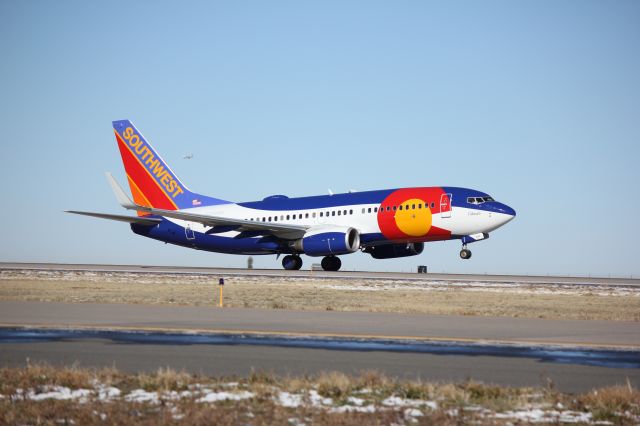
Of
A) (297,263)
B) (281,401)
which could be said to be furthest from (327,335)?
(297,263)

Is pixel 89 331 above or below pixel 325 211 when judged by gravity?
below

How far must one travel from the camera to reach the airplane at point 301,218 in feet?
166

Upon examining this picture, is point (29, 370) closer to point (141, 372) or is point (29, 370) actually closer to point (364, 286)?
point (141, 372)

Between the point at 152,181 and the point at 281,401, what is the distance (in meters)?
53.0

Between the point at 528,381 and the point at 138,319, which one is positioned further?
the point at 138,319

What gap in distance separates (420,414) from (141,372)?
5.04 meters

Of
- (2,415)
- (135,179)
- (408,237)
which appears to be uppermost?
(135,179)

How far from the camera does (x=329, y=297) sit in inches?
1325

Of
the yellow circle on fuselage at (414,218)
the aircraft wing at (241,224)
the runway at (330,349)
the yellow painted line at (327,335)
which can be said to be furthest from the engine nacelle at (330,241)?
the yellow painted line at (327,335)

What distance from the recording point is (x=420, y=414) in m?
10.6

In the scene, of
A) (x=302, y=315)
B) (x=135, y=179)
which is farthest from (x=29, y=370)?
(x=135, y=179)

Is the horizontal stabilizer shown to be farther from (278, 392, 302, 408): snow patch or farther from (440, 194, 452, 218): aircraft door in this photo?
(278, 392, 302, 408): snow patch

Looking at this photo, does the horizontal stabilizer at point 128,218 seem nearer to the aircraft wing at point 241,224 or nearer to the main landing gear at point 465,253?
the aircraft wing at point 241,224

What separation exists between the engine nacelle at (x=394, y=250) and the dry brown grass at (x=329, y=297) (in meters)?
13.2
